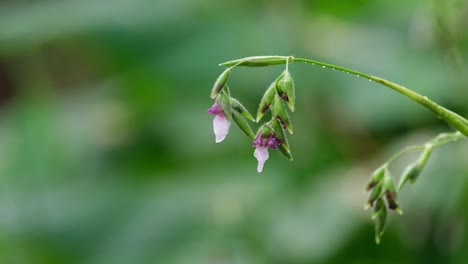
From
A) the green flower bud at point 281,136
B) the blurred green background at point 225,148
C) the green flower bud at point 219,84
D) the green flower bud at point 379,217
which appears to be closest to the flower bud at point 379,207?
the green flower bud at point 379,217

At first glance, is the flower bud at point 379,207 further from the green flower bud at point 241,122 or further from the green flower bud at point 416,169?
the green flower bud at point 241,122

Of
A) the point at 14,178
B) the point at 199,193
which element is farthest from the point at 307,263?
the point at 14,178

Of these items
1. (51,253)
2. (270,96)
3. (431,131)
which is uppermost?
(270,96)

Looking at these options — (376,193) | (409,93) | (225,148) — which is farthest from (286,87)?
(225,148)

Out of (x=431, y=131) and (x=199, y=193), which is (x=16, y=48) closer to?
(x=199, y=193)

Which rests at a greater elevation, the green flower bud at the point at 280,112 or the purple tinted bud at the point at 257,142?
the green flower bud at the point at 280,112

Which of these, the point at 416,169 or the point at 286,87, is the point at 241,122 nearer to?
the point at 286,87

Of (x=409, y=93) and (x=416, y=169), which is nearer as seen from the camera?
(x=409, y=93)
